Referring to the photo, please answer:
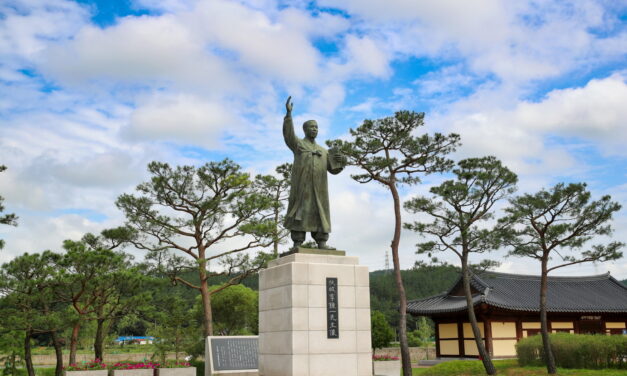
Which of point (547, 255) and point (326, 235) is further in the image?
point (547, 255)

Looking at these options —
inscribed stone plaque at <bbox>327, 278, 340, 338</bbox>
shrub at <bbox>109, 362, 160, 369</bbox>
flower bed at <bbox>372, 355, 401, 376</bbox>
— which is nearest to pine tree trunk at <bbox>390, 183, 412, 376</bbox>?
flower bed at <bbox>372, 355, 401, 376</bbox>

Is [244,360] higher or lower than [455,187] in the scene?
lower

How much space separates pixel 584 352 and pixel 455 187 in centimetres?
772

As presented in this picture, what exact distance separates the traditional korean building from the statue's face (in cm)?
1673

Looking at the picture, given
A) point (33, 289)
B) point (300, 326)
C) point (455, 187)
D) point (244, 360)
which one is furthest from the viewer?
point (455, 187)

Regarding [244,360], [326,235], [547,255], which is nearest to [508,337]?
[547,255]

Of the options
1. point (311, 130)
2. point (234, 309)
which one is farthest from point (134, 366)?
point (234, 309)

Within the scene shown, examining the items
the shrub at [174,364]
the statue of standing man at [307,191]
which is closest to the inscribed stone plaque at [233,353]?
the shrub at [174,364]

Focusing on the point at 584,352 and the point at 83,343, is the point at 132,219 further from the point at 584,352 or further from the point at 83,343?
the point at 83,343

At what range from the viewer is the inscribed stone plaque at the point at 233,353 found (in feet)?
43.5

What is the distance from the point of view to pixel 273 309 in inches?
309

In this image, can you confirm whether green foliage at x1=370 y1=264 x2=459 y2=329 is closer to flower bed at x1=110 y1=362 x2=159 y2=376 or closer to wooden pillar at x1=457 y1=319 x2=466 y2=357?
wooden pillar at x1=457 y1=319 x2=466 y2=357

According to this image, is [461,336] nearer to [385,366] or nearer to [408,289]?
[385,366]

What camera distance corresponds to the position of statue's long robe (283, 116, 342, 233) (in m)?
8.38
